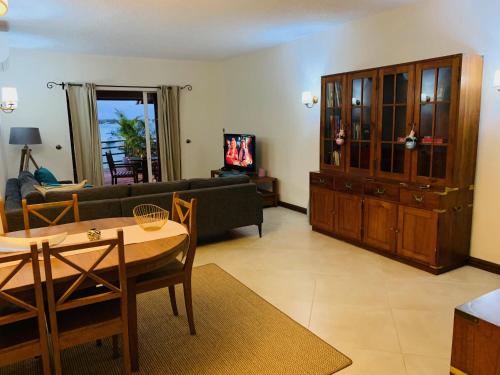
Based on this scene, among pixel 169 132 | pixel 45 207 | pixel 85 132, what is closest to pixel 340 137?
pixel 45 207

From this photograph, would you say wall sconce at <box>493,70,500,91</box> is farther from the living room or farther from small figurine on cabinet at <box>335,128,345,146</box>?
small figurine on cabinet at <box>335,128,345,146</box>

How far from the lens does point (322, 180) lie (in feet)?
15.4

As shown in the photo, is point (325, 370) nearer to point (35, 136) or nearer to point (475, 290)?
point (475, 290)

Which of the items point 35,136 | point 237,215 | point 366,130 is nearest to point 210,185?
point 237,215

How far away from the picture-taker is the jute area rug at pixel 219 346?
2268 millimetres

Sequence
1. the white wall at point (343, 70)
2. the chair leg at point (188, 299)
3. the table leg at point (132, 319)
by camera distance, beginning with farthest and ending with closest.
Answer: the white wall at point (343, 70)
the chair leg at point (188, 299)
the table leg at point (132, 319)

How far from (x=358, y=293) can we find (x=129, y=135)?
564cm

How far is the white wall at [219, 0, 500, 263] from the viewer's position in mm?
3482

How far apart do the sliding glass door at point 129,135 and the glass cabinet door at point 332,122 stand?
3.89 metres

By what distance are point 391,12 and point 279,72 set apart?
7.25 feet

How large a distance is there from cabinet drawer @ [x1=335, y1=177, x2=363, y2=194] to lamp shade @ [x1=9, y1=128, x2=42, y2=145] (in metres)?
4.58

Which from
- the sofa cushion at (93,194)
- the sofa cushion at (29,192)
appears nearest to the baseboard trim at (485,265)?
the sofa cushion at (93,194)

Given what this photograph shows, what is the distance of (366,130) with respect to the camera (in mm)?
4227

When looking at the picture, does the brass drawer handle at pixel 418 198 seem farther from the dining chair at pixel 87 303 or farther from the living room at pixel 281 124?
the dining chair at pixel 87 303
